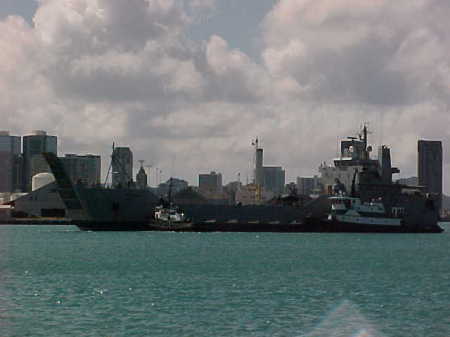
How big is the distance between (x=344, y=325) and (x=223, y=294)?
11121 mm

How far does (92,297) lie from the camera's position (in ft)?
145

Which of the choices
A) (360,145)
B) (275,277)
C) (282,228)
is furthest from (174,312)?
(360,145)

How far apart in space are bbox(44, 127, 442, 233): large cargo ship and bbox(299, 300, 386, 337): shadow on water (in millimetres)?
87464

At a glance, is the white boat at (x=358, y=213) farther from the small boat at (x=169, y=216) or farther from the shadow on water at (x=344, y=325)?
the shadow on water at (x=344, y=325)

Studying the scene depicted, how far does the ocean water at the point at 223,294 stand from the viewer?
35375mm

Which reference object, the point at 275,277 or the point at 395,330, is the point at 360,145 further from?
the point at 395,330

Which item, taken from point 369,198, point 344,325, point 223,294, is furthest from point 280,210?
point 344,325

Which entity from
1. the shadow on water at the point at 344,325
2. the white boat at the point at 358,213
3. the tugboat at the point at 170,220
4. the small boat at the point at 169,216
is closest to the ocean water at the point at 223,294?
the shadow on water at the point at 344,325

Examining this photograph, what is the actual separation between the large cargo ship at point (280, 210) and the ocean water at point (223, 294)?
163ft

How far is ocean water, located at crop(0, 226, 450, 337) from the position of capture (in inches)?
1393

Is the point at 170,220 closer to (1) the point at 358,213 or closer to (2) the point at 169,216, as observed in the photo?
(2) the point at 169,216

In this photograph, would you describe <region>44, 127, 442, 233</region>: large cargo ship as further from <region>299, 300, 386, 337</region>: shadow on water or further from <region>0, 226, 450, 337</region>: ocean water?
<region>299, 300, 386, 337</region>: shadow on water

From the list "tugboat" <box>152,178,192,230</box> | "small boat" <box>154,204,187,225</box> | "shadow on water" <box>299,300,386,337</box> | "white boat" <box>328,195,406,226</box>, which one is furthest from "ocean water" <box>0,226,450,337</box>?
"small boat" <box>154,204,187,225</box>

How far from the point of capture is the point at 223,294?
45750 millimetres
